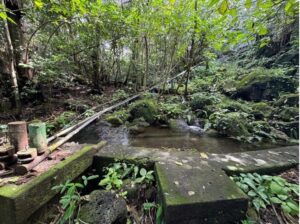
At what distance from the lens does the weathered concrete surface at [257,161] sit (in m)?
2.06

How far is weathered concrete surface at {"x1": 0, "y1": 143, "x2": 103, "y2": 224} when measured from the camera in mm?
1334

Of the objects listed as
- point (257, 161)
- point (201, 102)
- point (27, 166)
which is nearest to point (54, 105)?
point (27, 166)

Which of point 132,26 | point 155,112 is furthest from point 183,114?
point 132,26

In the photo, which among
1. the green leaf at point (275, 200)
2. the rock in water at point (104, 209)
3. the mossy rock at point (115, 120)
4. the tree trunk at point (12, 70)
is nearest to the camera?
the rock in water at point (104, 209)

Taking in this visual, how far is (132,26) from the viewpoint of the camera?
624 centimetres

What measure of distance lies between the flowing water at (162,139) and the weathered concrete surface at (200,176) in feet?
3.99

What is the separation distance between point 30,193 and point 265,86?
8.18m

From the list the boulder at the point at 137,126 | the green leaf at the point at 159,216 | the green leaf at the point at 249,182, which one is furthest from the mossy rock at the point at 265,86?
the green leaf at the point at 159,216

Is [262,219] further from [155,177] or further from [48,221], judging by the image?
[48,221]

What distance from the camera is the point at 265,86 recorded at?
7004mm

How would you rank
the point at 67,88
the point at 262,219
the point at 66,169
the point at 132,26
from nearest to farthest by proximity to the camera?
the point at 262,219, the point at 66,169, the point at 132,26, the point at 67,88

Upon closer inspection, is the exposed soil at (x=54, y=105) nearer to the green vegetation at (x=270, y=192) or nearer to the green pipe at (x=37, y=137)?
the green pipe at (x=37, y=137)

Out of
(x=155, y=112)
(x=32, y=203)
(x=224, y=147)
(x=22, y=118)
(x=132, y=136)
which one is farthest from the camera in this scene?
(x=155, y=112)

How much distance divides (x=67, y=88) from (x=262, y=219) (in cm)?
764
